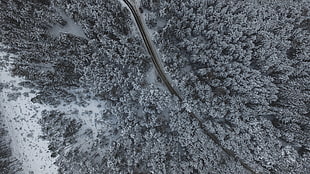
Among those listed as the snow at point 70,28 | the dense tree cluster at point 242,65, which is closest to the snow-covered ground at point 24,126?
the snow at point 70,28

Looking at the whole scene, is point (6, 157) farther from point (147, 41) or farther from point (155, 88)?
point (147, 41)

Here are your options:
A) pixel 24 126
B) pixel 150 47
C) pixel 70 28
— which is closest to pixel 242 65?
pixel 150 47

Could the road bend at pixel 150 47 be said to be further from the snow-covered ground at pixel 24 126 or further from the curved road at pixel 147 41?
the snow-covered ground at pixel 24 126

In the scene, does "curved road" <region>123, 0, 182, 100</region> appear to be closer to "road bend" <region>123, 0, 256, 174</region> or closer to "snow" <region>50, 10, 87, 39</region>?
"road bend" <region>123, 0, 256, 174</region>

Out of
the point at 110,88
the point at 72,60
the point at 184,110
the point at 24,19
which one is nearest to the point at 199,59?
the point at 184,110

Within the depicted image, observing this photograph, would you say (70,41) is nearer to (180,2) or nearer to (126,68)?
(126,68)

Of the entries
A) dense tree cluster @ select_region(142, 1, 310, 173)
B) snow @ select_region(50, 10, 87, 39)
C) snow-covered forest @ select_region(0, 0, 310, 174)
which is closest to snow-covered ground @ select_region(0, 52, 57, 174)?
snow-covered forest @ select_region(0, 0, 310, 174)
